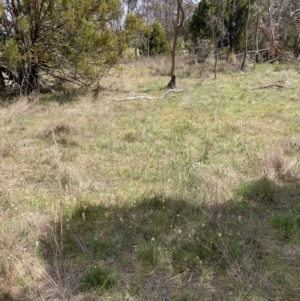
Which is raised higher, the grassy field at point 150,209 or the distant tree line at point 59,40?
the distant tree line at point 59,40

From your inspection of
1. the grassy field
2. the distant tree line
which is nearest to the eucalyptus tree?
the distant tree line

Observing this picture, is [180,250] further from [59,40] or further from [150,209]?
[59,40]

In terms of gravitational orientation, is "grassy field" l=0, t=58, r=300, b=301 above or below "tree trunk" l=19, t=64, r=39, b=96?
below

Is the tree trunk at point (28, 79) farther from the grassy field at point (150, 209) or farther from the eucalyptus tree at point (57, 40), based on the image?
the grassy field at point (150, 209)

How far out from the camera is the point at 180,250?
2377mm

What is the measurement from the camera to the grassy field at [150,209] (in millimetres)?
2111

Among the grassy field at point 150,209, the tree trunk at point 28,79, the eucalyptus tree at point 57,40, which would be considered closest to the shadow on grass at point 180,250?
the grassy field at point 150,209

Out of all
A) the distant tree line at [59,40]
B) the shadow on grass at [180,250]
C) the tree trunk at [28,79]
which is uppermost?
the distant tree line at [59,40]

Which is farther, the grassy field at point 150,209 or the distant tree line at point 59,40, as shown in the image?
the distant tree line at point 59,40

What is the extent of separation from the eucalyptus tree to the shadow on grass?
5.99 meters

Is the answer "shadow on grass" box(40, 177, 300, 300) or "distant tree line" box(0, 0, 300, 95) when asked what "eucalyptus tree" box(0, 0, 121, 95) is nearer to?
"distant tree line" box(0, 0, 300, 95)

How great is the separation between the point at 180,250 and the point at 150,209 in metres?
0.66

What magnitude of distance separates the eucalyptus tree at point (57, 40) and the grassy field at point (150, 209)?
2476 millimetres

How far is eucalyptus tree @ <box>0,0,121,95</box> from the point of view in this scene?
7863mm
